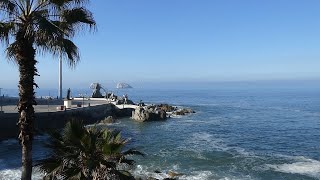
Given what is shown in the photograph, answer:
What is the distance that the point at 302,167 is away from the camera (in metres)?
34.7

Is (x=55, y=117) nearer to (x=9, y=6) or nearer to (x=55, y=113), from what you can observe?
(x=55, y=113)

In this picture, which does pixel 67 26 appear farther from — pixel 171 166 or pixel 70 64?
pixel 171 166

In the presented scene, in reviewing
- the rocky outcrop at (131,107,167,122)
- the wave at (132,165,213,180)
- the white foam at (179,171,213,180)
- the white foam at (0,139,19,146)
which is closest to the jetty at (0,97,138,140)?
the white foam at (0,139,19,146)

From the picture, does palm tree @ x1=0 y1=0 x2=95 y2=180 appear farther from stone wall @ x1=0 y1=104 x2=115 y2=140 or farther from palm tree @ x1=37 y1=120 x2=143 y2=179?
stone wall @ x1=0 y1=104 x2=115 y2=140

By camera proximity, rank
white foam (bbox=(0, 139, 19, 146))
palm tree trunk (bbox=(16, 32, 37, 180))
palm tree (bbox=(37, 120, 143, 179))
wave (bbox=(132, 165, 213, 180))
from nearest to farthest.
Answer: palm tree (bbox=(37, 120, 143, 179))
palm tree trunk (bbox=(16, 32, 37, 180))
wave (bbox=(132, 165, 213, 180))
white foam (bbox=(0, 139, 19, 146))

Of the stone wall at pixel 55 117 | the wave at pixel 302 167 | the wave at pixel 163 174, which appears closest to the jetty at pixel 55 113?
the stone wall at pixel 55 117

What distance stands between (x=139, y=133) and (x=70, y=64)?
42.4m

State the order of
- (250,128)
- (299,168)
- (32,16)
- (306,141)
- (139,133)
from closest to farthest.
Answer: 1. (32,16)
2. (299,168)
3. (306,141)
4. (139,133)
5. (250,128)

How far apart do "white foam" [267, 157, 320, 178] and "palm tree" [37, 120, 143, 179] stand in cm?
2344

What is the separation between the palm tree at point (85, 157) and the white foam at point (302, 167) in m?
23.4

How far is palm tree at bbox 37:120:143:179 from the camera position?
1214cm

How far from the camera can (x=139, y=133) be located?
54844 millimetres

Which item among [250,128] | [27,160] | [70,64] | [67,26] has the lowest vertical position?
[250,128]

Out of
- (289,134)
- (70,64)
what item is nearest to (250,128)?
(289,134)
